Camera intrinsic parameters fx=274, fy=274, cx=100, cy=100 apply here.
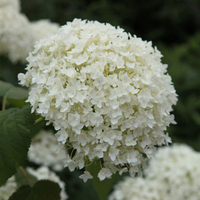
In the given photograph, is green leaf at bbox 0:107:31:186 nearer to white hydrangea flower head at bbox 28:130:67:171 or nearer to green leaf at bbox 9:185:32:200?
green leaf at bbox 9:185:32:200

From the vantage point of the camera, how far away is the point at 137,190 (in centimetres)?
226

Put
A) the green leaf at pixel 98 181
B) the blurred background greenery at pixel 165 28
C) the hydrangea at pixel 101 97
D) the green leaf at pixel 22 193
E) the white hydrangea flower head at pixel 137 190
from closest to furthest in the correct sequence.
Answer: the hydrangea at pixel 101 97
the green leaf at pixel 98 181
the green leaf at pixel 22 193
the white hydrangea flower head at pixel 137 190
the blurred background greenery at pixel 165 28

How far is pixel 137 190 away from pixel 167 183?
0.93ft

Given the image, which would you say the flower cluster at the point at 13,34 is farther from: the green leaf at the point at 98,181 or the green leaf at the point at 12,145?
the green leaf at the point at 98,181

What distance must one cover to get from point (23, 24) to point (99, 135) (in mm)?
1928

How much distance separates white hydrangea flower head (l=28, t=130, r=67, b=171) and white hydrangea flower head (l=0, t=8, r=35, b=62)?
83 cm

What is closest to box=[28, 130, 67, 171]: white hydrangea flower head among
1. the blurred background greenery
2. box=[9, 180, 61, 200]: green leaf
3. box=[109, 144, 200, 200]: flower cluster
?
the blurred background greenery

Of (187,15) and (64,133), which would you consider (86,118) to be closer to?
(64,133)

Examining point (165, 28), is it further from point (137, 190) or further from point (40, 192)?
point (40, 192)

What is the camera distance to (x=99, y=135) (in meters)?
1.13

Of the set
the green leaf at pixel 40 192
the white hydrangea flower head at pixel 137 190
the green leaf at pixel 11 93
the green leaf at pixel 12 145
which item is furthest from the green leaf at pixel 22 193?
the white hydrangea flower head at pixel 137 190

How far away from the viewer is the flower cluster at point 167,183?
7.34ft

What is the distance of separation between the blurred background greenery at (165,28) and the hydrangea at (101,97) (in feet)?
4.19

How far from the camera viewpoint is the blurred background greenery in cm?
457
